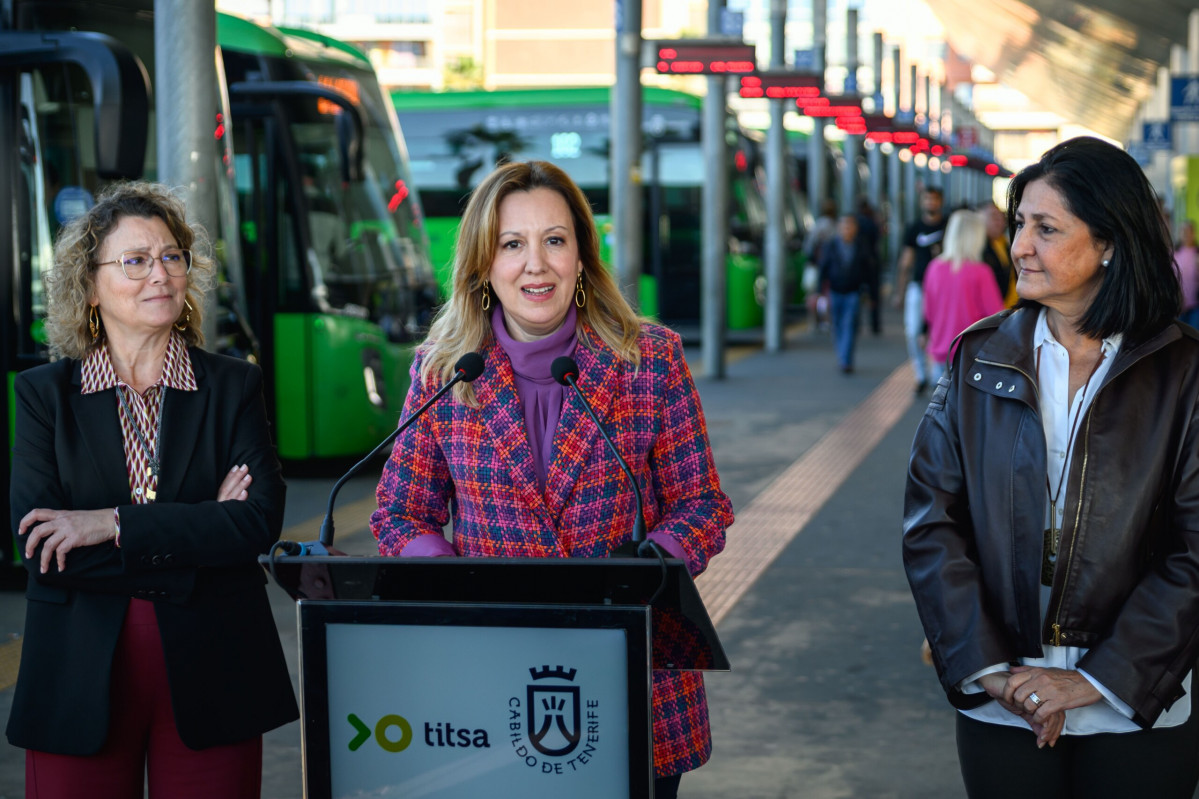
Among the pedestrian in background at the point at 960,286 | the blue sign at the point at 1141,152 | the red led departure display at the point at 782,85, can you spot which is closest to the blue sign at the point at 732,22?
the red led departure display at the point at 782,85

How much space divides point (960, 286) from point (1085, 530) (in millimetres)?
7830

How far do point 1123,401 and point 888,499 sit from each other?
690 cm

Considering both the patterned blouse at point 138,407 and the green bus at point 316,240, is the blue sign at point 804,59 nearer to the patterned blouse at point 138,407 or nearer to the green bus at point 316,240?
the green bus at point 316,240

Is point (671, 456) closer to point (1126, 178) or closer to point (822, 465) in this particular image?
point (1126, 178)

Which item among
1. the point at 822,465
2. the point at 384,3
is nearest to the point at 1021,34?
the point at 822,465

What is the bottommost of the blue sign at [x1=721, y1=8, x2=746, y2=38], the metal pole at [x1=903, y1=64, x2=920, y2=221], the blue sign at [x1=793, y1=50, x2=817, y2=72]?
the metal pole at [x1=903, y1=64, x2=920, y2=221]

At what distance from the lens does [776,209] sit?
19938 millimetres

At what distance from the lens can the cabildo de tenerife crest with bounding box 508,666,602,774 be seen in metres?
2.24

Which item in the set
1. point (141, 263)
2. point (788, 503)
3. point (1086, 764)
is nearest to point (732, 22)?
point (788, 503)

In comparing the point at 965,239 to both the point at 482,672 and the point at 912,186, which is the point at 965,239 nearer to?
the point at 482,672

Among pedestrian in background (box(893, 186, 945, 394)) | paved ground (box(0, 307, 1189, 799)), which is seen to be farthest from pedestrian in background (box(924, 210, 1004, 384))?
pedestrian in background (box(893, 186, 945, 394))

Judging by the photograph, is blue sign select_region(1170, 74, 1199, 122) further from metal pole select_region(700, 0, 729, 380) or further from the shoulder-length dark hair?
the shoulder-length dark hair

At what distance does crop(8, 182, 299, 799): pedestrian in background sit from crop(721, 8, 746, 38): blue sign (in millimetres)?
13891

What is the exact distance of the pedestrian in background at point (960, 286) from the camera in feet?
33.2
